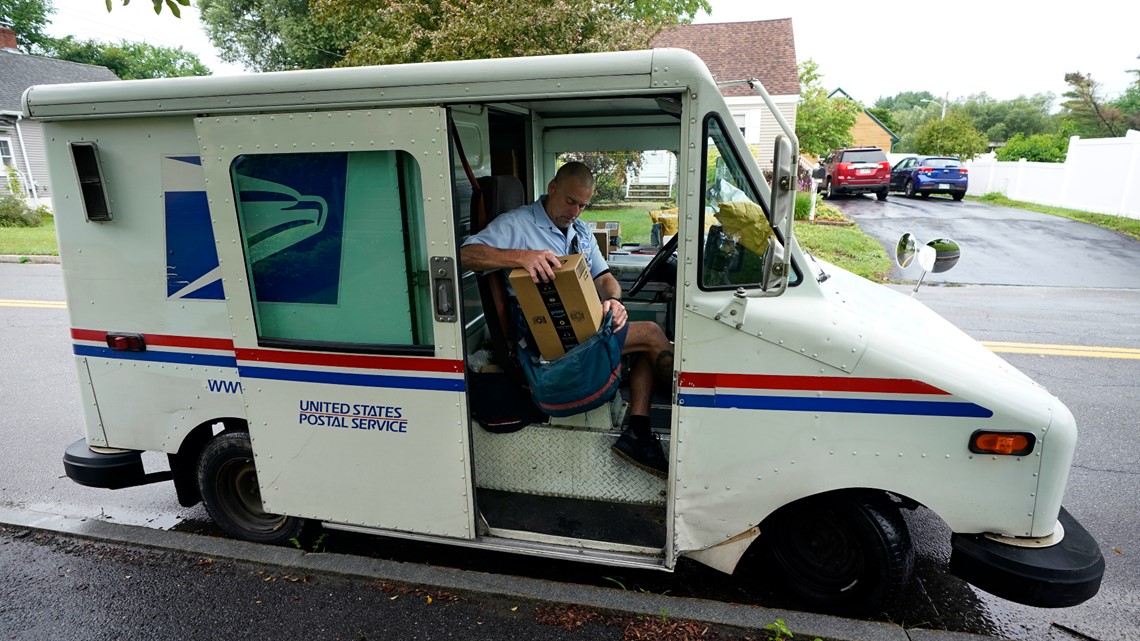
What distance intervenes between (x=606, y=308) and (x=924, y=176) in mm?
25030

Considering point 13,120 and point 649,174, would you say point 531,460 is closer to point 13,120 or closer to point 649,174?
point 649,174

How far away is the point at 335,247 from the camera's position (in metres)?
3.01

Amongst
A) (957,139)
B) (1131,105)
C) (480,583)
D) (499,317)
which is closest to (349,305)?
(499,317)

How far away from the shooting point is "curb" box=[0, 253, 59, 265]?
13359mm

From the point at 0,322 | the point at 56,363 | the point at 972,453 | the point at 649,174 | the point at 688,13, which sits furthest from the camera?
the point at 688,13

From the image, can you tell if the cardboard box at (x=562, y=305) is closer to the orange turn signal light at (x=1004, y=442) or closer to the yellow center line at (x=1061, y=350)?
the orange turn signal light at (x=1004, y=442)

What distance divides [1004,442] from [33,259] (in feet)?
54.7

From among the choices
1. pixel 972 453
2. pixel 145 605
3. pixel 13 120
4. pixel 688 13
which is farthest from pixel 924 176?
pixel 13 120

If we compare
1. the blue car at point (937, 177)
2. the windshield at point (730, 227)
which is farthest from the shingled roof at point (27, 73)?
the blue car at point (937, 177)

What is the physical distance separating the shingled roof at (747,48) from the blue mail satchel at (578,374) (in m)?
22.3

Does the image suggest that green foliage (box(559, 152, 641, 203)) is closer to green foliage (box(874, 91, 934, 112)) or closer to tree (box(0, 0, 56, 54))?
tree (box(0, 0, 56, 54))

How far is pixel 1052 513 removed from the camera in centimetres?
266

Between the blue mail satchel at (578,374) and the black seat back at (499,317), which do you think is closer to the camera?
the blue mail satchel at (578,374)

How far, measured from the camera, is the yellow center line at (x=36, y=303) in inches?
376
